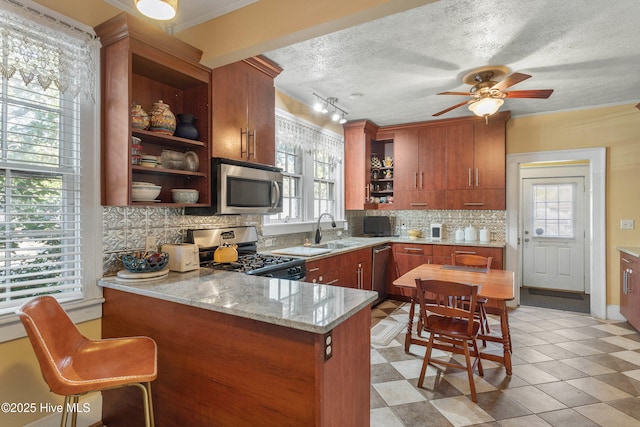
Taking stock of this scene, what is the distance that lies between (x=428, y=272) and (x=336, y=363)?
1846 millimetres

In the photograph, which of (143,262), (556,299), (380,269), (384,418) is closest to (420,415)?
(384,418)

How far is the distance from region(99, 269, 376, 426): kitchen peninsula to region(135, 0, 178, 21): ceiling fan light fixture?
1.28 meters

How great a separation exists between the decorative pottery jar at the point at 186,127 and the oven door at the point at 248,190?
0.95 ft

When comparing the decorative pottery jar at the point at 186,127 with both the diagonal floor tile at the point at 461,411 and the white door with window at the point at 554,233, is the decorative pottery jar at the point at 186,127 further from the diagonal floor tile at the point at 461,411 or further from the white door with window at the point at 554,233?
the white door with window at the point at 554,233

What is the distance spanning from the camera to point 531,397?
2264 millimetres

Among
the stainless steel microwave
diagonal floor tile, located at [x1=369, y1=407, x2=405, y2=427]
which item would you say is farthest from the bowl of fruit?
diagonal floor tile, located at [x1=369, y1=407, x2=405, y2=427]

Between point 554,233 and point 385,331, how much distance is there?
3.80 meters

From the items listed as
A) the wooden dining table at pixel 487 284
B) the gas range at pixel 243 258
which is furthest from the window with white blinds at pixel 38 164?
the wooden dining table at pixel 487 284

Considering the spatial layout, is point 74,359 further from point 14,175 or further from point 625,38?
point 625,38

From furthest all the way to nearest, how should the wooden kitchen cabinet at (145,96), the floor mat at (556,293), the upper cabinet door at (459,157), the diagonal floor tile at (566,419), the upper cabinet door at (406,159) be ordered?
the floor mat at (556,293) → the upper cabinet door at (406,159) → the upper cabinet door at (459,157) → the diagonal floor tile at (566,419) → the wooden kitchen cabinet at (145,96)

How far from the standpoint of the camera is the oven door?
7.94 ft

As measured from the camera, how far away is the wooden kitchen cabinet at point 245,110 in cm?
243

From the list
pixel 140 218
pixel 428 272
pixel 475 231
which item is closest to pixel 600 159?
pixel 475 231

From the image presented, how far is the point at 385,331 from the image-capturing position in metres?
3.46
